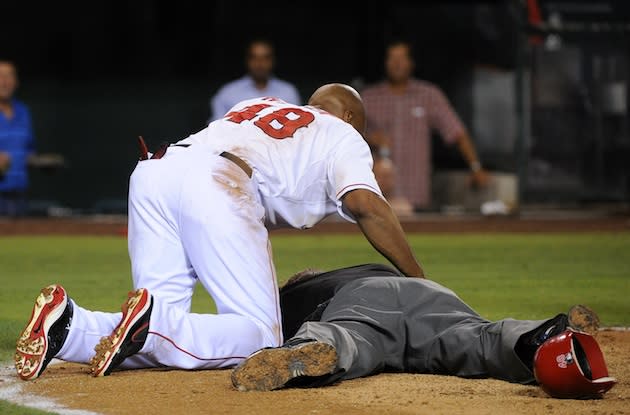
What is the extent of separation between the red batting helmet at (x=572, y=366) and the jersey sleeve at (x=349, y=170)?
1.08 m

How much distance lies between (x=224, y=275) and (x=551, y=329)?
1.26 metres

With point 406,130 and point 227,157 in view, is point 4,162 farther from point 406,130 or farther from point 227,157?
point 227,157

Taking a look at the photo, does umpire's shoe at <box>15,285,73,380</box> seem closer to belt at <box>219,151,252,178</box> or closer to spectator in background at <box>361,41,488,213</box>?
belt at <box>219,151,252,178</box>

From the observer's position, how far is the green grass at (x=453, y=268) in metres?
7.44

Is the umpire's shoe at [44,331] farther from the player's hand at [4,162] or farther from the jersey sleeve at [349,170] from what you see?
the player's hand at [4,162]

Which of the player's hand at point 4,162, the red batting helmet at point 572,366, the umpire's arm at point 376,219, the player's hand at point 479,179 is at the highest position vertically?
the umpire's arm at point 376,219

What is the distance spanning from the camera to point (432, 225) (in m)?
14.2

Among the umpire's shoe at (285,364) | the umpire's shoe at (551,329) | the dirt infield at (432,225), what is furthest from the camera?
the dirt infield at (432,225)

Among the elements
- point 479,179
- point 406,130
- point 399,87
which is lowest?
point 479,179

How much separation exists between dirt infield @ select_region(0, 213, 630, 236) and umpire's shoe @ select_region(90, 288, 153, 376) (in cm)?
845

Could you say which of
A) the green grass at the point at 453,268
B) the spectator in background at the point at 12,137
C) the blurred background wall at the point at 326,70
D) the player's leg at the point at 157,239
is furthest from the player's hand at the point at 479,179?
the player's leg at the point at 157,239

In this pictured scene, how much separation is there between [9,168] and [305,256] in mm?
4760

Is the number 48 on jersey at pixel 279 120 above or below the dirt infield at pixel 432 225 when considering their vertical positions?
above

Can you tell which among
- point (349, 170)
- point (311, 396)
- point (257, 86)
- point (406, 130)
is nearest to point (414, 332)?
point (311, 396)
